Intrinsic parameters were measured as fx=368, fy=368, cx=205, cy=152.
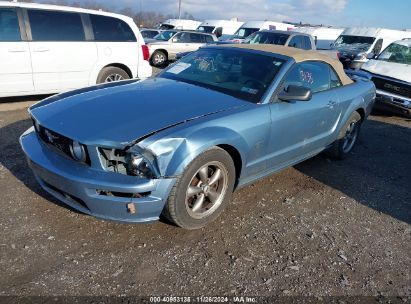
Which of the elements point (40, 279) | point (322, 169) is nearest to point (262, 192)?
point (322, 169)

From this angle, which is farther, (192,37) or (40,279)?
(192,37)

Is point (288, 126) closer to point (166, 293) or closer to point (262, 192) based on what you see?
point (262, 192)

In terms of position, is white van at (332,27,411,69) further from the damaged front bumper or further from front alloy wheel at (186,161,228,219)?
the damaged front bumper

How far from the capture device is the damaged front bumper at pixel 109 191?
2779 mm

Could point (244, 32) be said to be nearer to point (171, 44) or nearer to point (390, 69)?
point (171, 44)

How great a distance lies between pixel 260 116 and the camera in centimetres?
353

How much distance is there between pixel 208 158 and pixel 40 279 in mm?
1551

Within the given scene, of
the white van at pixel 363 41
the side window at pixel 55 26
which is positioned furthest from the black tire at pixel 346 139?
the white van at pixel 363 41

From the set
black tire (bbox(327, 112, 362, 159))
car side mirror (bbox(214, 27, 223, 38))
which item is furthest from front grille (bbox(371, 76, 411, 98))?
car side mirror (bbox(214, 27, 223, 38))

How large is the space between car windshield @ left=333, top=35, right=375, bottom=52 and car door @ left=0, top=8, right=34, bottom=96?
13.5 meters

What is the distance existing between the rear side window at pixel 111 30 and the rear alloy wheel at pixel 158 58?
815 centimetres

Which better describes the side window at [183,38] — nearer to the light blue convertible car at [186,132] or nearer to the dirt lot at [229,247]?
the light blue convertible car at [186,132]

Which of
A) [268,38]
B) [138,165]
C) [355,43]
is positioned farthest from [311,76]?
[355,43]

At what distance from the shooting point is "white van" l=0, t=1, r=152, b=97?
6422mm
